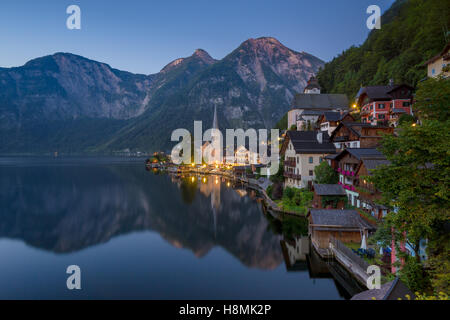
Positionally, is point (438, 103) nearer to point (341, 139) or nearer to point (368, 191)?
point (368, 191)

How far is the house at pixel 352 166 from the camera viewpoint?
124 feet

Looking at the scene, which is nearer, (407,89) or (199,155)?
(407,89)

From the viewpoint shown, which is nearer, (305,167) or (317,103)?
(305,167)

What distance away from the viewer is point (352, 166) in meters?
40.2

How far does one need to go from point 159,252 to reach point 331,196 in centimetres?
2598

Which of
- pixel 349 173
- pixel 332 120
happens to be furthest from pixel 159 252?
pixel 332 120

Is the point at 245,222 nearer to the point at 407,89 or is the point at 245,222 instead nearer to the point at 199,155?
the point at 407,89

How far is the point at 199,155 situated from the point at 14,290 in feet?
469

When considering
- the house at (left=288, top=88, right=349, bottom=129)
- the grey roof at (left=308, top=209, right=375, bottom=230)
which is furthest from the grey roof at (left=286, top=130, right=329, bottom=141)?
the house at (left=288, top=88, right=349, bottom=129)

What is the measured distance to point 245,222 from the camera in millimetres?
51000

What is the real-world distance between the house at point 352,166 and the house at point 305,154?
9.85m

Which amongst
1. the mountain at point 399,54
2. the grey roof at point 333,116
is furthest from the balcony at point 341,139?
the mountain at point 399,54

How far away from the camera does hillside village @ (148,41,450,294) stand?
2305cm
